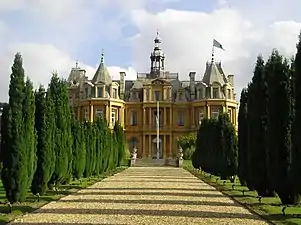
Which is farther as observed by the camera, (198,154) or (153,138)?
(153,138)

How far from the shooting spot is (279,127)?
20547 mm

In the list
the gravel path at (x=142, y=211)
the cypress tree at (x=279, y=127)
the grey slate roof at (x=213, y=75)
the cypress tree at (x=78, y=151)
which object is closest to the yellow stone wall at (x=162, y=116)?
the grey slate roof at (x=213, y=75)

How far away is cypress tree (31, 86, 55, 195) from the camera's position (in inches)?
902

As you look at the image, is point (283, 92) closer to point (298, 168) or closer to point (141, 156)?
point (298, 168)

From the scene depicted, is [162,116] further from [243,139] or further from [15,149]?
[15,149]

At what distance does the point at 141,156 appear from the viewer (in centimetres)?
8512

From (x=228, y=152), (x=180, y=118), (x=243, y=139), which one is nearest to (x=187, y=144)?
(x=180, y=118)

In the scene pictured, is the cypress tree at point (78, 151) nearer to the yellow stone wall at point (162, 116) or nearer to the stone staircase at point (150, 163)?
the stone staircase at point (150, 163)

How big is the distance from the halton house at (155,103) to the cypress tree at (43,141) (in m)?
58.6

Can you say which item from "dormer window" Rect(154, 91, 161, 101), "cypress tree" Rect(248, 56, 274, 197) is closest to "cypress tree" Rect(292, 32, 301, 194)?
"cypress tree" Rect(248, 56, 274, 197)

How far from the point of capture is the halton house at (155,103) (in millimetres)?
84625

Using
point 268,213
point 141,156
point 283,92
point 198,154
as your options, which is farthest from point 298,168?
point 141,156

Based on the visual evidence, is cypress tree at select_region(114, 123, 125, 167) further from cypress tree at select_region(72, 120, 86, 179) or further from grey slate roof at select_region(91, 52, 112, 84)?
cypress tree at select_region(72, 120, 86, 179)

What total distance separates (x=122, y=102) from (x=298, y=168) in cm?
7091
